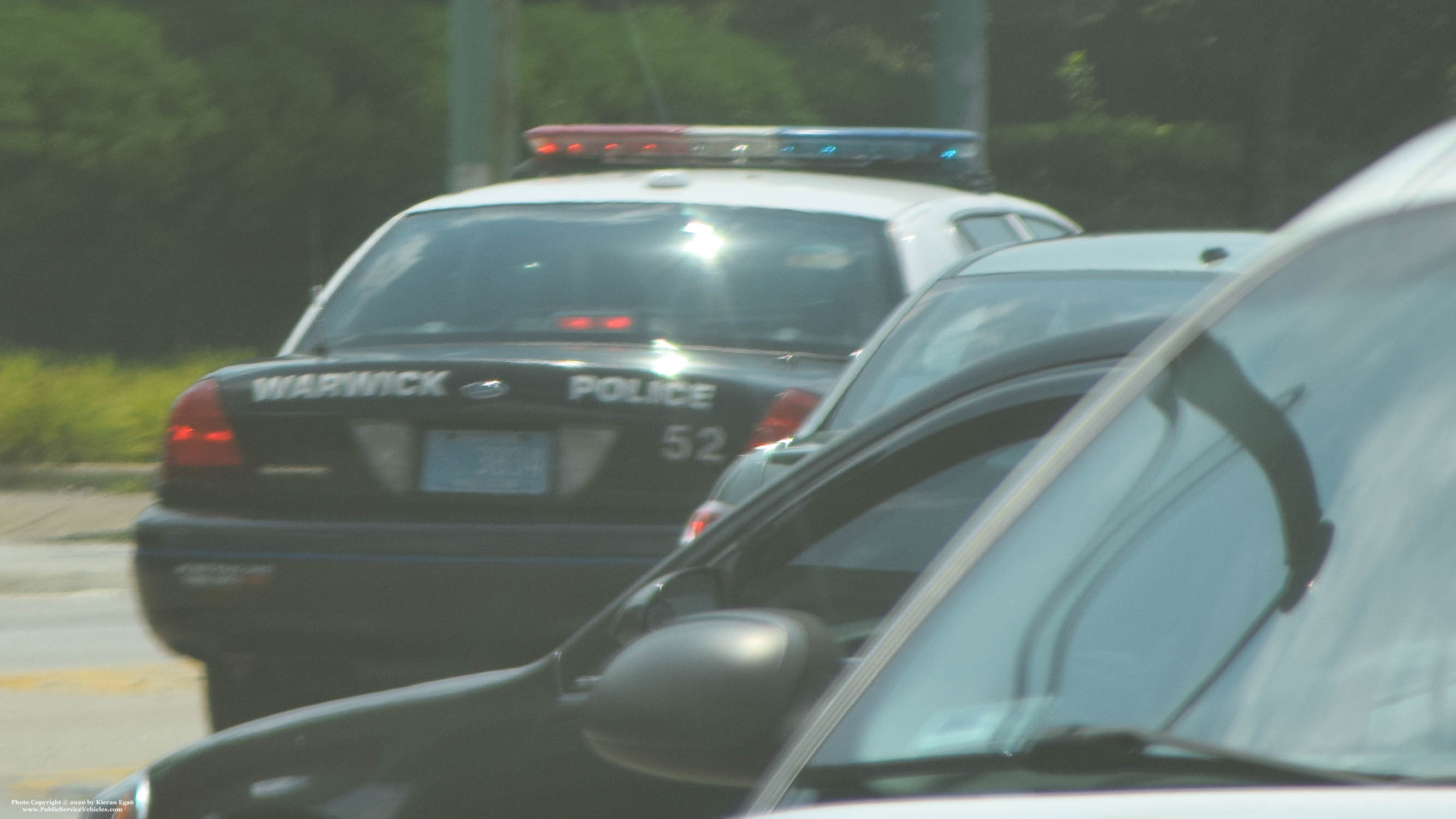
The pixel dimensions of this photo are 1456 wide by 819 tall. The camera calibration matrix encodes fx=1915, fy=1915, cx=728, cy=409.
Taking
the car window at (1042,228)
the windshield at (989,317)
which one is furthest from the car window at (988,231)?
the windshield at (989,317)

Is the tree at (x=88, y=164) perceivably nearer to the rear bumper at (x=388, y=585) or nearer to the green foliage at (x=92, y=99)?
the green foliage at (x=92, y=99)

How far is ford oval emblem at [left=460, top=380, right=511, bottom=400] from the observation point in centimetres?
482

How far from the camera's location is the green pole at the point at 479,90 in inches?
432

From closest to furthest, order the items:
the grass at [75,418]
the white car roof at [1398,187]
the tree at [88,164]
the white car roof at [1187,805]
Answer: the white car roof at [1187,805] < the white car roof at [1398,187] < the grass at [75,418] < the tree at [88,164]

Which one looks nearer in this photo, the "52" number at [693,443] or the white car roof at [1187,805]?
the white car roof at [1187,805]

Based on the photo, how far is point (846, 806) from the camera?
167 cm

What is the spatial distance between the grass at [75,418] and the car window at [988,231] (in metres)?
7.05

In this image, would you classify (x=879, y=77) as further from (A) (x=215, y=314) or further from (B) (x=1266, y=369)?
(B) (x=1266, y=369)

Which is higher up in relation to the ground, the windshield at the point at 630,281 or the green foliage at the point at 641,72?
the green foliage at the point at 641,72

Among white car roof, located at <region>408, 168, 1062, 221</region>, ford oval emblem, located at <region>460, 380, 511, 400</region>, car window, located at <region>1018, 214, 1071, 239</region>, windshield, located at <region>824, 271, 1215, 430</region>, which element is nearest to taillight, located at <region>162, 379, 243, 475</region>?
ford oval emblem, located at <region>460, 380, 511, 400</region>

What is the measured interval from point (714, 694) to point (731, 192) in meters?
3.86

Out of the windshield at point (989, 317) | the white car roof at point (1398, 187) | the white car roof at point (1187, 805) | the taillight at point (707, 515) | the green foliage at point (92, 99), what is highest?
the green foliage at point (92, 99)

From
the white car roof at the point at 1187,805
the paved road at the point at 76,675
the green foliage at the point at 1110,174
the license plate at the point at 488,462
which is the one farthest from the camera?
the green foliage at the point at 1110,174

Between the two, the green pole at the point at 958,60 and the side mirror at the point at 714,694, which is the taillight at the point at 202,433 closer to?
the side mirror at the point at 714,694
